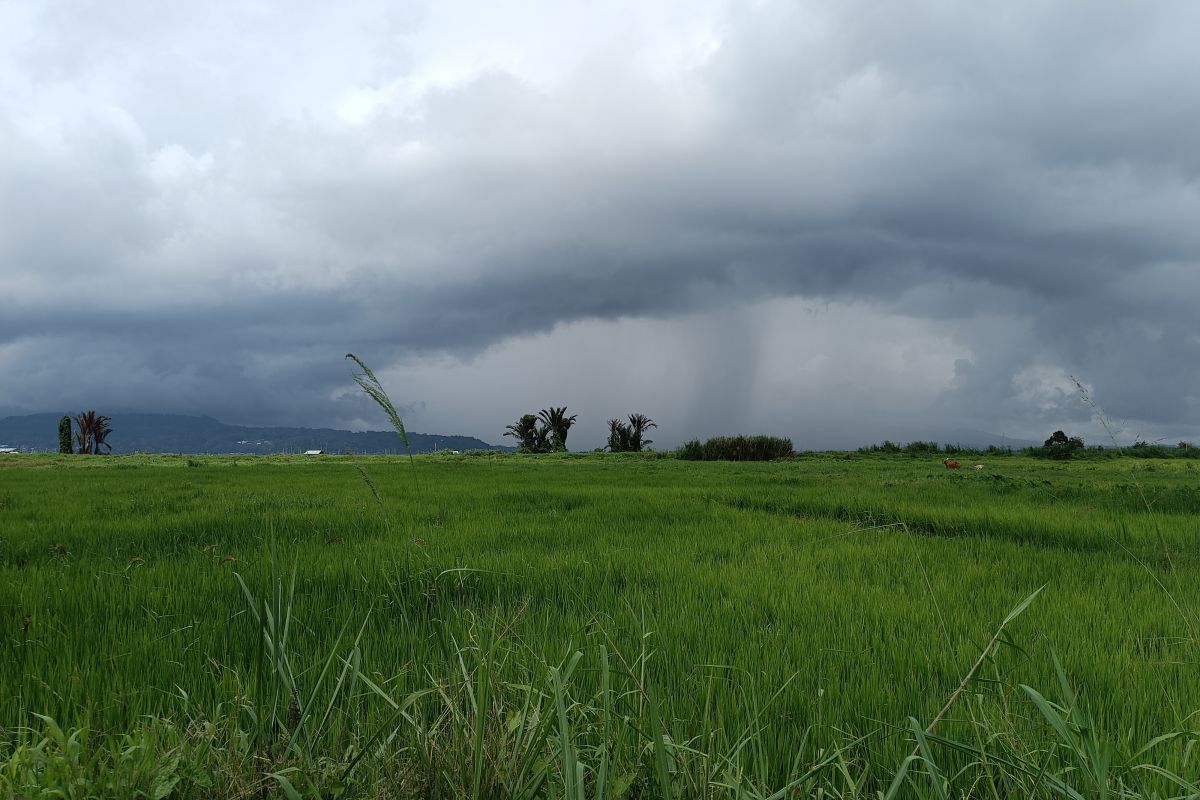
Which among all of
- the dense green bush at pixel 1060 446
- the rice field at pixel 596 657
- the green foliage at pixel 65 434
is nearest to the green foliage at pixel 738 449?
the dense green bush at pixel 1060 446

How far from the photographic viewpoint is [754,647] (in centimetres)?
289

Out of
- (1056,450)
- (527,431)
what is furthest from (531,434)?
(1056,450)

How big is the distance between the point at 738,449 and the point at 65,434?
5273 centimetres

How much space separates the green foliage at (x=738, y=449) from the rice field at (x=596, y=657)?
23.9m

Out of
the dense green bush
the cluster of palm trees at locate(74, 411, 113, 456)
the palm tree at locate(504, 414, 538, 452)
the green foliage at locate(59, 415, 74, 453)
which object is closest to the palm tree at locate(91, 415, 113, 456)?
the cluster of palm trees at locate(74, 411, 113, 456)

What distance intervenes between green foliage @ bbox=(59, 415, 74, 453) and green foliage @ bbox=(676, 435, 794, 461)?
160 ft

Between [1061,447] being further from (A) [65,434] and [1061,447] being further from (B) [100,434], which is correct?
(B) [100,434]

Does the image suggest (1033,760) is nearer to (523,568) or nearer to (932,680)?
(932,680)

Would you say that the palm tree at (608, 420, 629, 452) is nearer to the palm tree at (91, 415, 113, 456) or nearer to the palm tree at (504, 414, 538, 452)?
the palm tree at (504, 414, 538, 452)

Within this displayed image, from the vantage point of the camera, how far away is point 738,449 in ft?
104

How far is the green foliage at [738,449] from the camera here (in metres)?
31.5

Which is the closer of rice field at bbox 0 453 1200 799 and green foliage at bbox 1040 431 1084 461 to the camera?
rice field at bbox 0 453 1200 799

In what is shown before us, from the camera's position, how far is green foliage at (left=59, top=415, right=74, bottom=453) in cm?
4912

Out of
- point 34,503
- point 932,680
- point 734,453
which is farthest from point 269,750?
point 734,453
